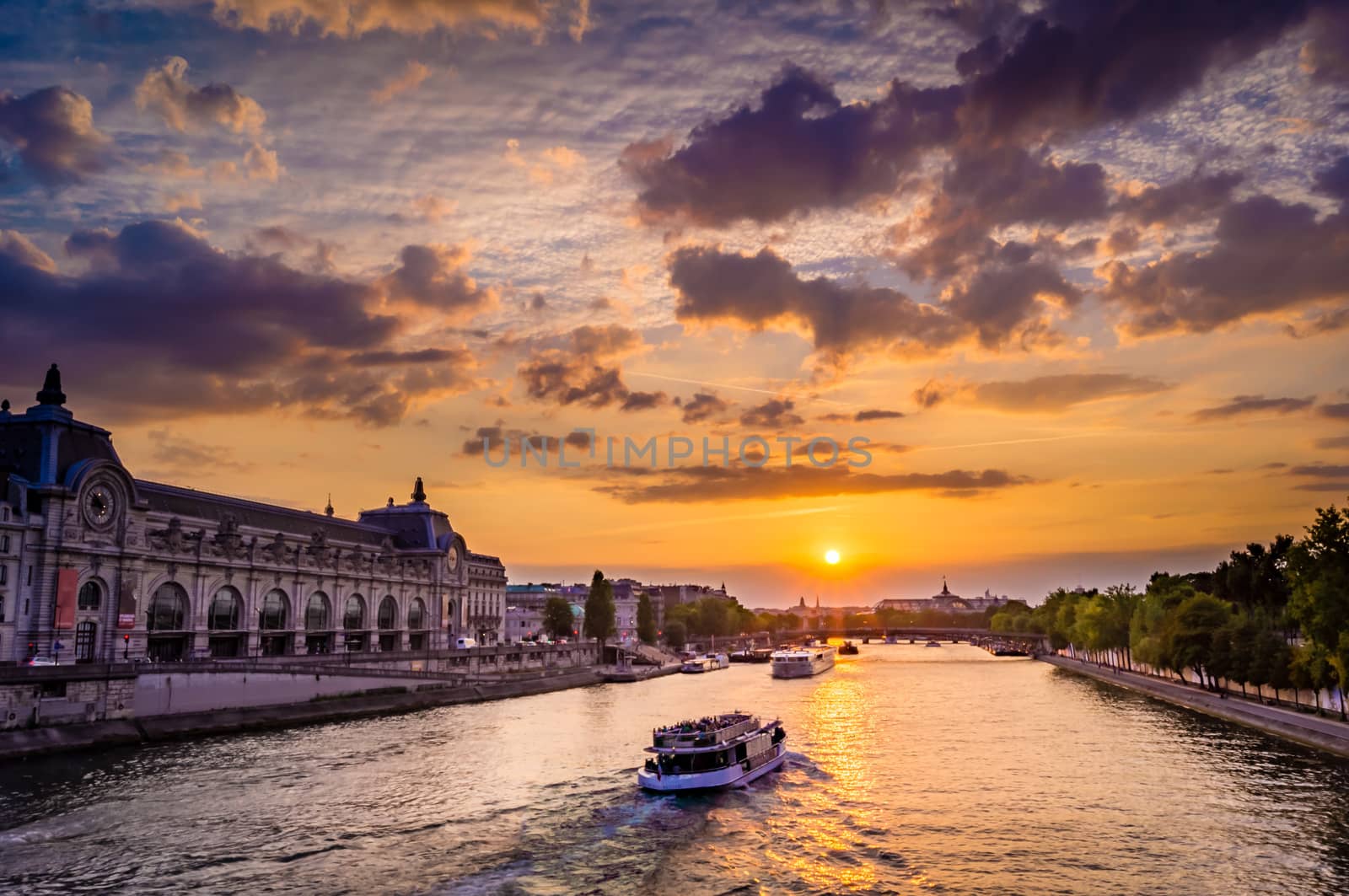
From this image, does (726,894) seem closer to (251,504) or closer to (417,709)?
(417,709)

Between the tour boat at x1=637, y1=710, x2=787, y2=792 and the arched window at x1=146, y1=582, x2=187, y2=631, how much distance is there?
194ft

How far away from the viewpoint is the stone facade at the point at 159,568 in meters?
82.5

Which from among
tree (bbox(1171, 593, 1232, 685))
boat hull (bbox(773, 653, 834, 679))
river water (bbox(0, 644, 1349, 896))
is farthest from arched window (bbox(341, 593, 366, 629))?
tree (bbox(1171, 593, 1232, 685))

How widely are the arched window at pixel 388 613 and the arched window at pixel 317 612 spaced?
1389 centimetres

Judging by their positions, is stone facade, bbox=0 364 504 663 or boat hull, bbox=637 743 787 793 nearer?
boat hull, bbox=637 743 787 793

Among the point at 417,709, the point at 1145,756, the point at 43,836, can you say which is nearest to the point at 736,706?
the point at 417,709

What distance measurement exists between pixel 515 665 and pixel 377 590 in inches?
1192

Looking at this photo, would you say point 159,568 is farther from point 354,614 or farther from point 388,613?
point 388,613

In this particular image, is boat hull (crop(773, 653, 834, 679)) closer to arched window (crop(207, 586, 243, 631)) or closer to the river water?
the river water

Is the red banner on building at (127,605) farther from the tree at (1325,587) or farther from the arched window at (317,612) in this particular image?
the tree at (1325,587)

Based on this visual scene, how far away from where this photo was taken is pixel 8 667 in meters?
71.1

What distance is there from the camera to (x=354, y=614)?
13338 cm

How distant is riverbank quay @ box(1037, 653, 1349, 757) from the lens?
70250mm

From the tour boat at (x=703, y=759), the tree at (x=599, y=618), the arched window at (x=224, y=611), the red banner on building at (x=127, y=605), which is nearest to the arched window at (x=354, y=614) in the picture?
the arched window at (x=224, y=611)
